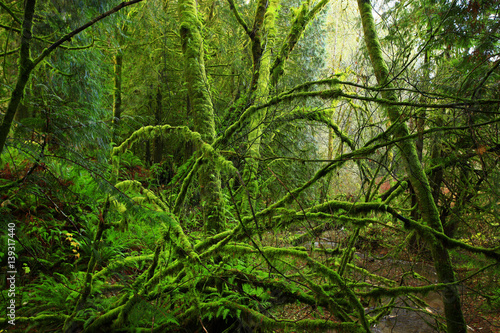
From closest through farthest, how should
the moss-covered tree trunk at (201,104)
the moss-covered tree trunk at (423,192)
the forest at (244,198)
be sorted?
the forest at (244,198) → the moss-covered tree trunk at (423,192) → the moss-covered tree trunk at (201,104)

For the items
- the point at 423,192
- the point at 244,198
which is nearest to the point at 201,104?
the point at 244,198

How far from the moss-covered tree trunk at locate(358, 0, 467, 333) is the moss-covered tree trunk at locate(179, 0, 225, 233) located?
2088 millimetres

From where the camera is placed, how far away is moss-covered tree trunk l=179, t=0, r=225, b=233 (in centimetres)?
325

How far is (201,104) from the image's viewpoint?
3564 millimetres

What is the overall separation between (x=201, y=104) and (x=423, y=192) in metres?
2.81

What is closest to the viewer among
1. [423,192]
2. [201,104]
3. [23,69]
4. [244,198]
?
[23,69]

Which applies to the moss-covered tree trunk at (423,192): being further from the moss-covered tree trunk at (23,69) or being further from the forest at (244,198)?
the moss-covered tree trunk at (23,69)

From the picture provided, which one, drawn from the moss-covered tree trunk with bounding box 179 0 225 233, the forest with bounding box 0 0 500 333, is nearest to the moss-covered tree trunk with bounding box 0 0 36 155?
the forest with bounding box 0 0 500 333

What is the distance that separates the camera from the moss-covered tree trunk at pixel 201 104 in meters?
3.25

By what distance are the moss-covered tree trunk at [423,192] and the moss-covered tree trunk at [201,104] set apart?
2.09 metres

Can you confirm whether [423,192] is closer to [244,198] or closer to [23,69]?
[244,198]

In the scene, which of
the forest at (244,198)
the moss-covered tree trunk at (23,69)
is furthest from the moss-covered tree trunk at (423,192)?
the moss-covered tree trunk at (23,69)

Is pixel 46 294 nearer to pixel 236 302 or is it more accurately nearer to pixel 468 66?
pixel 236 302

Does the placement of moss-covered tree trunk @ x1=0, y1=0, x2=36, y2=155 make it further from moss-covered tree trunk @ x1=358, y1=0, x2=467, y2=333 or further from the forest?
moss-covered tree trunk @ x1=358, y1=0, x2=467, y2=333
